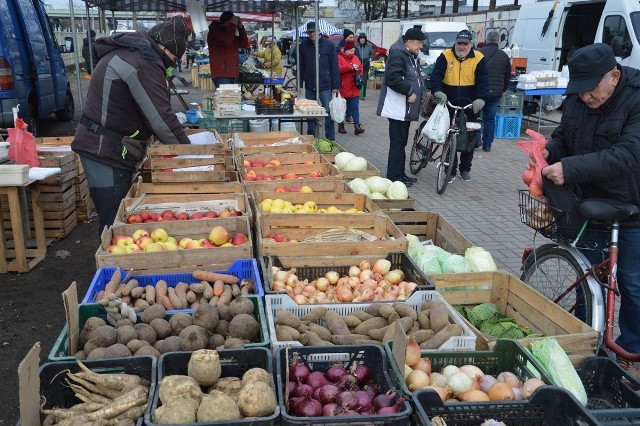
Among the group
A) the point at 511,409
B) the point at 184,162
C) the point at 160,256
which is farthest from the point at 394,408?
the point at 184,162

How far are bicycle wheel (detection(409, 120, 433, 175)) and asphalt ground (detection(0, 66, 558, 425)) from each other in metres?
0.24

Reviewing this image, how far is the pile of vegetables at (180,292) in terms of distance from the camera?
336 centimetres

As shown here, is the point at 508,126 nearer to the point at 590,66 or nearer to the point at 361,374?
the point at 590,66

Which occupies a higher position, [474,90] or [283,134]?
[474,90]

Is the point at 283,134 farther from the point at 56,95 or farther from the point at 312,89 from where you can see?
the point at 56,95

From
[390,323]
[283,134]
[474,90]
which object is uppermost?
[474,90]

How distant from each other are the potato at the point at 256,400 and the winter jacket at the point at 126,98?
9.08 feet

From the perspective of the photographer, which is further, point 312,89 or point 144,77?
point 312,89

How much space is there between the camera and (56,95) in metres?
A: 11.3

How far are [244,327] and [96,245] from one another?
4082mm

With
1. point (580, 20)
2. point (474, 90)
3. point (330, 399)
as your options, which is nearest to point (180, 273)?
point (330, 399)

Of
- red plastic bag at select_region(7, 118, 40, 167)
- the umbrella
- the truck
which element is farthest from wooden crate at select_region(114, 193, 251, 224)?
the umbrella

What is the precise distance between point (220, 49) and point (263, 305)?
8.98 metres

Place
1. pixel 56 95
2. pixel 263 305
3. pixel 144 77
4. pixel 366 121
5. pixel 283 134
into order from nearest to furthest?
1. pixel 263 305
2. pixel 144 77
3. pixel 283 134
4. pixel 56 95
5. pixel 366 121
